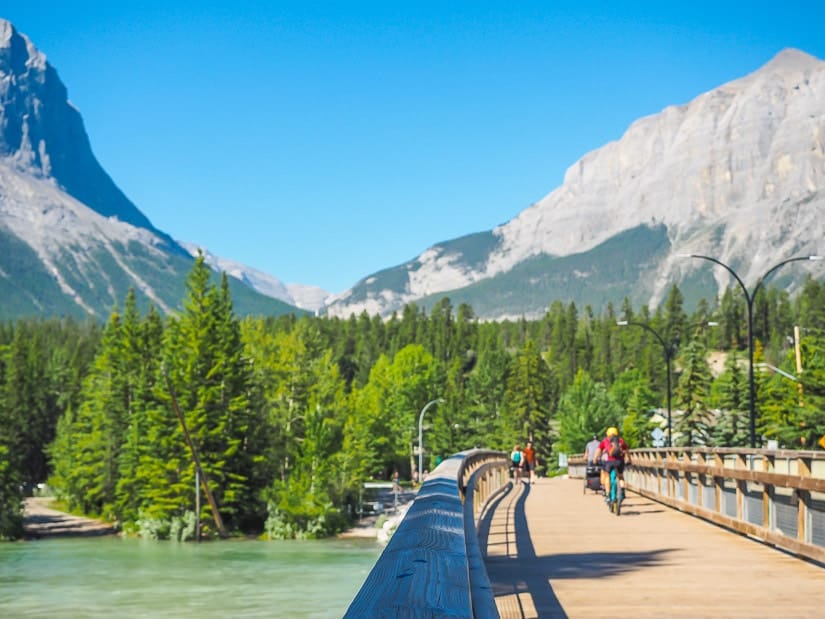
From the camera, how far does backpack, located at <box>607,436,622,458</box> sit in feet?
79.8

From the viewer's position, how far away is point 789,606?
9969mm

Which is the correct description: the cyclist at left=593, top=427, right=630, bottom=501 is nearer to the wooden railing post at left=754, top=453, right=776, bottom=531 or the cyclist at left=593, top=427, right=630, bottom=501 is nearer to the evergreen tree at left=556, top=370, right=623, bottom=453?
Result: the wooden railing post at left=754, top=453, right=776, bottom=531

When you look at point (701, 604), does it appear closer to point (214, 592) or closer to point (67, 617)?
point (67, 617)

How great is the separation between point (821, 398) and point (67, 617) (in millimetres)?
39775

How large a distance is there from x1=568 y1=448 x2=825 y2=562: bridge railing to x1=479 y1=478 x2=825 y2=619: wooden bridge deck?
265mm

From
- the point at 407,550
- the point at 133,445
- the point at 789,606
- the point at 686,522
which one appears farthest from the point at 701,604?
the point at 133,445

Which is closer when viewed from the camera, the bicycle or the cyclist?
the bicycle

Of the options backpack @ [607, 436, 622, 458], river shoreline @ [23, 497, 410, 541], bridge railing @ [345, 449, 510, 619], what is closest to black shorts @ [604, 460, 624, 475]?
backpack @ [607, 436, 622, 458]

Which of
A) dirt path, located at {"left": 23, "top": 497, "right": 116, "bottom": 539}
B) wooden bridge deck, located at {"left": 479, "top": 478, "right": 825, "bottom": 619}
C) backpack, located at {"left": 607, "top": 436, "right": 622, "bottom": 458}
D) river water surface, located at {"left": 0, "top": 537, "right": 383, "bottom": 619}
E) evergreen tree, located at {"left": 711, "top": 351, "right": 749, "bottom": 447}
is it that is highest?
evergreen tree, located at {"left": 711, "top": 351, "right": 749, "bottom": 447}

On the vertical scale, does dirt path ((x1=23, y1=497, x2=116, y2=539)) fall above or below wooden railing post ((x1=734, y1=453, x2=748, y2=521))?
below

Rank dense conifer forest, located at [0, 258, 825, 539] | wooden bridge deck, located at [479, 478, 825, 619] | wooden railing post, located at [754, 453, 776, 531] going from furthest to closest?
1. dense conifer forest, located at [0, 258, 825, 539]
2. wooden railing post, located at [754, 453, 776, 531]
3. wooden bridge deck, located at [479, 478, 825, 619]

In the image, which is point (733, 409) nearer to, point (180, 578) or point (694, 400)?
point (694, 400)

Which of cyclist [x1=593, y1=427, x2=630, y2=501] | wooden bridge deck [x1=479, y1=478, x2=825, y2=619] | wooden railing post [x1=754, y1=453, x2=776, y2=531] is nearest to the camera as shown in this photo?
wooden bridge deck [x1=479, y1=478, x2=825, y2=619]

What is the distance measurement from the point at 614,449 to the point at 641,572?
1199cm
